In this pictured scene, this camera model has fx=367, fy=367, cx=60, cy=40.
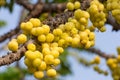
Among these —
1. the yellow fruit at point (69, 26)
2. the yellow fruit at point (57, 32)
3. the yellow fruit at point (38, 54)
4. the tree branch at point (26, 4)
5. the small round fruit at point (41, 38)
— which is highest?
the tree branch at point (26, 4)

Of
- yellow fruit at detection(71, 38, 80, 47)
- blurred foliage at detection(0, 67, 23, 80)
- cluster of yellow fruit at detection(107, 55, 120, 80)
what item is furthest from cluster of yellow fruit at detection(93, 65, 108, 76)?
blurred foliage at detection(0, 67, 23, 80)

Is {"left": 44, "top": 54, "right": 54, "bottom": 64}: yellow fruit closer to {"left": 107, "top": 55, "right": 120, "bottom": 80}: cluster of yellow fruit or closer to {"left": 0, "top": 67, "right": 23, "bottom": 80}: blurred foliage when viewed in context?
{"left": 107, "top": 55, "right": 120, "bottom": 80}: cluster of yellow fruit

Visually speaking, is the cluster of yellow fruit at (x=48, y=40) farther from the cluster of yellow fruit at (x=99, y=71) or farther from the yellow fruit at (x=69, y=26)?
the cluster of yellow fruit at (x=99, y=71)

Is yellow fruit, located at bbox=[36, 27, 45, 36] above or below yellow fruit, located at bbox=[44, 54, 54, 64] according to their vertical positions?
above

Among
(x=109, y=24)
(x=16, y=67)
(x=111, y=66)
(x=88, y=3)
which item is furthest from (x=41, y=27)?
(x=16, y=67)

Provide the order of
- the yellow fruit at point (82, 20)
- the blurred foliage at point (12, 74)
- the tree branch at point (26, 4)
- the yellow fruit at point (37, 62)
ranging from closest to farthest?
the yellow fruit at point (37, 62) < the yellow fruit at point (82, 20) < the tree branch at point (26, 4) < the blurred foliage at point (12, 74)

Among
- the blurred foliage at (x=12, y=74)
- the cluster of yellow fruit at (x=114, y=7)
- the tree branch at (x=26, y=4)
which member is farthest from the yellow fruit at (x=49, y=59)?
the blurred foliage at (x=12, y=74)

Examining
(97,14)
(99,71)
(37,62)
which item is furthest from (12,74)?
(37,62)
